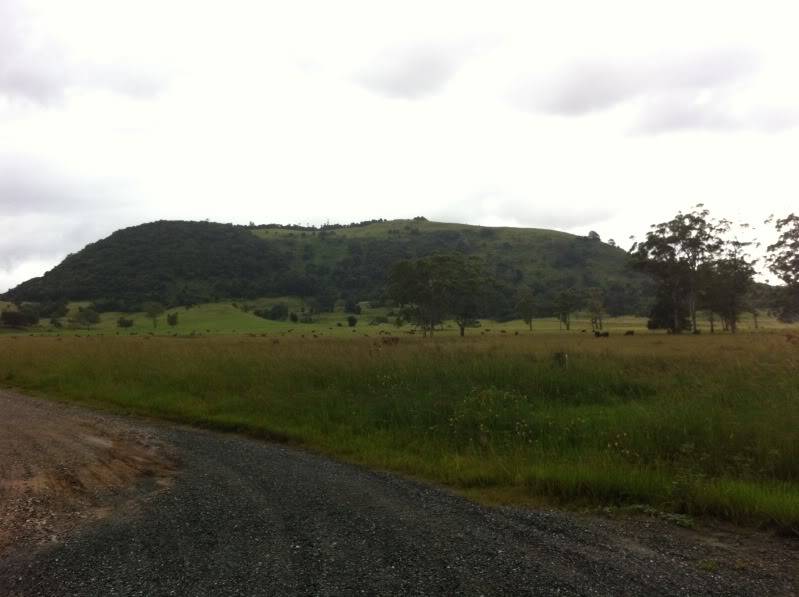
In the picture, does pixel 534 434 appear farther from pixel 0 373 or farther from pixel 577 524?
pixel 0 373

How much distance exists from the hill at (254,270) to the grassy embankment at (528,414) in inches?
4332

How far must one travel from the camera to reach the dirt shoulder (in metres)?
5.73

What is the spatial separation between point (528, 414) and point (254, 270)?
17273cm

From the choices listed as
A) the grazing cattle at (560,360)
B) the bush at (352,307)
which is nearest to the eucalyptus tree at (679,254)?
the grazing cattle at (560,360)

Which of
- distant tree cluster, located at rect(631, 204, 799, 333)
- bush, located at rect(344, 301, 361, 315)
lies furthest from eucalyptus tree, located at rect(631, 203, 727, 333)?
bush, located at rect(344, 301, 361, 315)

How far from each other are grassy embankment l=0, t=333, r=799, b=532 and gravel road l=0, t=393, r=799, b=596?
79 centimetres

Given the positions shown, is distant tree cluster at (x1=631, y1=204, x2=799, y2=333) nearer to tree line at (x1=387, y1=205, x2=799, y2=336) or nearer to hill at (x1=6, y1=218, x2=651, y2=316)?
tree line at (x1=387, y1=205, x2=799, y2=336)

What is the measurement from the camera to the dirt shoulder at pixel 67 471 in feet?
18.8

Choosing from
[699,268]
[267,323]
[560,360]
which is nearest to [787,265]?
[699,268]

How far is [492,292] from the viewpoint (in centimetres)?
7475

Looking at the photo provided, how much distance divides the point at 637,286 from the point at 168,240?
135820 mm

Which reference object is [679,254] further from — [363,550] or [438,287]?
[363,550]

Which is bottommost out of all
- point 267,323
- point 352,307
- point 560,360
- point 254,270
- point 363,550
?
point 363,550

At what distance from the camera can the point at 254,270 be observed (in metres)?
175
